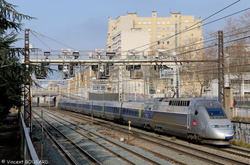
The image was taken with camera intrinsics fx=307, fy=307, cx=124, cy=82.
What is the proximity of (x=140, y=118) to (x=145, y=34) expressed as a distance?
76.2 metres

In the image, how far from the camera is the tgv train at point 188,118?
1809 centimetres

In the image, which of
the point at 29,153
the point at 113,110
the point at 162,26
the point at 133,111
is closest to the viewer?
the point at 29,153

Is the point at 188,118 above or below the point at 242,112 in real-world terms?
above

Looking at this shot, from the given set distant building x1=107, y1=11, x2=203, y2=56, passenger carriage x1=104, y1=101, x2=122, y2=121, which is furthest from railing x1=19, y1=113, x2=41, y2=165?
distant building x1=107, y1=11, x2=203, y2=56

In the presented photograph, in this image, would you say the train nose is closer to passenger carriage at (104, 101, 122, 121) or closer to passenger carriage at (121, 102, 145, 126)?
passenger carriage at (121, 102, 145, 126)

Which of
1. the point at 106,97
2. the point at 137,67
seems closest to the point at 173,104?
the point at 137,67

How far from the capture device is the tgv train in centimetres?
1809

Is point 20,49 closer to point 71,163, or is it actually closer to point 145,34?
point 71,163

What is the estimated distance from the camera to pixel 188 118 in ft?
66.0

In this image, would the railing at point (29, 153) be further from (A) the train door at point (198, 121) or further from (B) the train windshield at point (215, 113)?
(B) the train windshield at point (215, 113)

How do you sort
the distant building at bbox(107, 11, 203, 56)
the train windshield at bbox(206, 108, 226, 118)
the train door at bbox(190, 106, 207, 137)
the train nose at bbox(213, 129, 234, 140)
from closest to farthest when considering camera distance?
the train nose at bbox(213, 129, 234, 140) → the train door at bbox(190, 106, 207, 137) → the train windshield at bbox(206, 108, 226, 118) → the distant building at bbox(107, 11, 203, 56)

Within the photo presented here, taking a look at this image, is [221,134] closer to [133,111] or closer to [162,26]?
[133,111]

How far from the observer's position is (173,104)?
73.3ft

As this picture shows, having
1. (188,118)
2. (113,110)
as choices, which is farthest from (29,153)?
(113,110)
